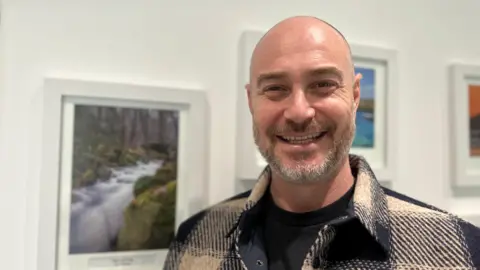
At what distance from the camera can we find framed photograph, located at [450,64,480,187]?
114 cm

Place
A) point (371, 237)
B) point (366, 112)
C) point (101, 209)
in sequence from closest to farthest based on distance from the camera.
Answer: point (371, 237)
point (101, 209)
point (366, 112)

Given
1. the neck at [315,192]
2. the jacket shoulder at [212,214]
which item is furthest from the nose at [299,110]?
the jacket shoulder at [212,214]

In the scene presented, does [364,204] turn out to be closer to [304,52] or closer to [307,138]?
[307,138]

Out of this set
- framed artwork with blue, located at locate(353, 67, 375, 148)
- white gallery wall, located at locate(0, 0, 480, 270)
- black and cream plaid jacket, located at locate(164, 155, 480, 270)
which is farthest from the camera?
framed artwork with blue, located at locate(353, 67, 375, 148)

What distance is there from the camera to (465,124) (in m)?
1.15

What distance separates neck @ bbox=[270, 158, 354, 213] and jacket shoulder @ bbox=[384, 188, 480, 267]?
0.27 feet

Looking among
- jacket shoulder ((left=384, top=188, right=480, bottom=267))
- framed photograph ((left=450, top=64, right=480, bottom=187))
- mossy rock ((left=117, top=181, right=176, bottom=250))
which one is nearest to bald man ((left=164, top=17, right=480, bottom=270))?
jacket shoulder ((left=384, top=188, right=480, bottom=267))

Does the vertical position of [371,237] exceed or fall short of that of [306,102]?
it falls short

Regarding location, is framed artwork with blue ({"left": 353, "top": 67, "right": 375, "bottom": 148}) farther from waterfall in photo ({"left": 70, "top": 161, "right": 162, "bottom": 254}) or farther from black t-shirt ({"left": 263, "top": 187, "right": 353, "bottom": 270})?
waterfall in photo ({"left": 70, "top": 161, "right": 162, "bottom": 254})

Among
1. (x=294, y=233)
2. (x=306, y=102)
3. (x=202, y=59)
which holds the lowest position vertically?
(x=294, y=233)

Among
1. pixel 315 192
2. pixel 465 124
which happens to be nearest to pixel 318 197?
pixel 315 192

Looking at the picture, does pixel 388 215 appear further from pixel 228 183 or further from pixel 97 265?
pixel 97 265

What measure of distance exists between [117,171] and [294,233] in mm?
335

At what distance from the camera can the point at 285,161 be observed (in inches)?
31.3
